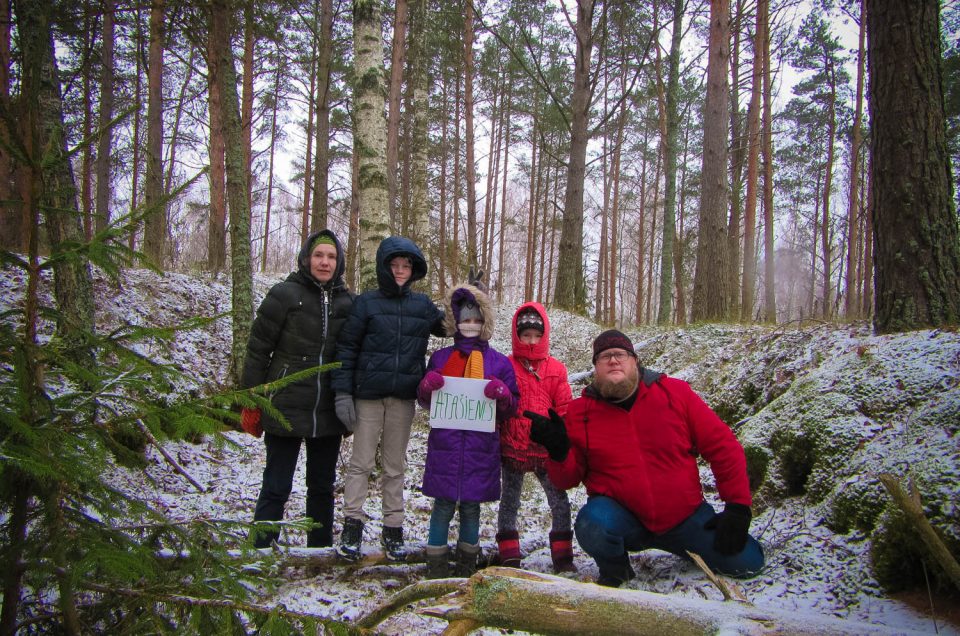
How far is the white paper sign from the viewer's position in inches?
128

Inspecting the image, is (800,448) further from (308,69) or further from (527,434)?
(308,69)

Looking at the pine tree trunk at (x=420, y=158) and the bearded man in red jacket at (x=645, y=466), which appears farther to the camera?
the pine tree trunk at (x=420, y=158)

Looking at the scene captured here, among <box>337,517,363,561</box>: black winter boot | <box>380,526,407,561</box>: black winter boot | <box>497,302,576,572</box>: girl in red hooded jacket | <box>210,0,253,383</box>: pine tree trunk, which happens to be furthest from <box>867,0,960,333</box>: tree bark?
<box>210,0,253,383</box>: pine tree trunk

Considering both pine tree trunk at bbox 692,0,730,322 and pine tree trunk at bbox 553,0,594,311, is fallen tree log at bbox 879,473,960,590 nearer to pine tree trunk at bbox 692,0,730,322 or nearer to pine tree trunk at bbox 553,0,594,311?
pine tree trunk at bbox 692,0,730,322

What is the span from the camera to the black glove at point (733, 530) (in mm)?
2582

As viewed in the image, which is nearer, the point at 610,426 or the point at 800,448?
the point at 610,426

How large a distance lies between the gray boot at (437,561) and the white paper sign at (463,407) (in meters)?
0.76

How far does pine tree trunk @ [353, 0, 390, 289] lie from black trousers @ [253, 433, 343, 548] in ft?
6.96

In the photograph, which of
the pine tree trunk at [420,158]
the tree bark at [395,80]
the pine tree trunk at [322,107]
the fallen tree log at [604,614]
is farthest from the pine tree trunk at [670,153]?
the fallen tree log at [604,614]

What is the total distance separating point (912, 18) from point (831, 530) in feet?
12.7

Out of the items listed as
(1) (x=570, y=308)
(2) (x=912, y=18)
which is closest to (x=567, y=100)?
(1) (x=570, y=308)

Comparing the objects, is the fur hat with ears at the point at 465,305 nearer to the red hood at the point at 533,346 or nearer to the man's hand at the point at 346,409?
the red hood at the point at 533,346

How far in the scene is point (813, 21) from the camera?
1645cm

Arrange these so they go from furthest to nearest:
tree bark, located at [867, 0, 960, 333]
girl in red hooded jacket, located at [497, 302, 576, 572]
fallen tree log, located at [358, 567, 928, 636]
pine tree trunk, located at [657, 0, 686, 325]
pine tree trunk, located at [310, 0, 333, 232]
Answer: pine tree trunk, located at [657, 0, 686, 325] < pine tree trunk, located at [310, 0, 333, 232] < tree bark, located at [867, 0, 960, 333] < girl in red hooded jacket, located at [497, 302, 576, 572] < fallen tree log, located at [358, 567, 928, 636]
